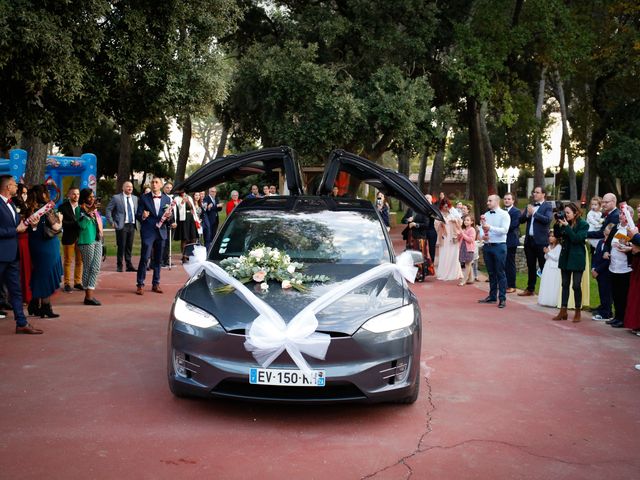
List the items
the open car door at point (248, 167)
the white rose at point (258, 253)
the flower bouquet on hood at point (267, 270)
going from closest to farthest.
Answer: the flower bouquet on hood at point (267, 270) < the white rose at point (258, 253) < the open car door at point (248, 167)

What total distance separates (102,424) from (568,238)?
751 centimetres

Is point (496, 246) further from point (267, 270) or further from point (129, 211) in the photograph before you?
point (129, 211)

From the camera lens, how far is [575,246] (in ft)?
33.7

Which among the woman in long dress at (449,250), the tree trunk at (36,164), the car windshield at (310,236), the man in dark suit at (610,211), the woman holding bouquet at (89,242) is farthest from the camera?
the woman in long dress at (449,250)

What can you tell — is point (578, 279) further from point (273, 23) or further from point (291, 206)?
point (273, 23)

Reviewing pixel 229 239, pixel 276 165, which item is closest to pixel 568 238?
pixel 276 165

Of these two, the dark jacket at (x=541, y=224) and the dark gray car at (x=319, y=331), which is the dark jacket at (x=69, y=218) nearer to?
the dark gray car at (x=319, y=331)

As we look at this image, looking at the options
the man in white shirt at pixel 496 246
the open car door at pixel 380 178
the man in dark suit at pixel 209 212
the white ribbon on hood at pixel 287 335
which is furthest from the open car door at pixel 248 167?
the man in dark suit at pixel 209 212

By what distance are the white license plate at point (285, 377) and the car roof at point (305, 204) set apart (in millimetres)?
2707

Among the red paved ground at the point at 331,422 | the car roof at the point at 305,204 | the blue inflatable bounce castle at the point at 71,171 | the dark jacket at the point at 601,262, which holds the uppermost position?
the blue inflatable bounce castle at the point at 71,171

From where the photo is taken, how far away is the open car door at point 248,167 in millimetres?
9141

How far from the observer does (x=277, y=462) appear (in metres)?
4.65

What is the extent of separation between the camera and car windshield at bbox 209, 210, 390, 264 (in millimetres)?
6887

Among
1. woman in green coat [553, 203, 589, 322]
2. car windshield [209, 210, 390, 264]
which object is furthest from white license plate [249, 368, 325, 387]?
woman in green coat [553, 203, 589, 322]
